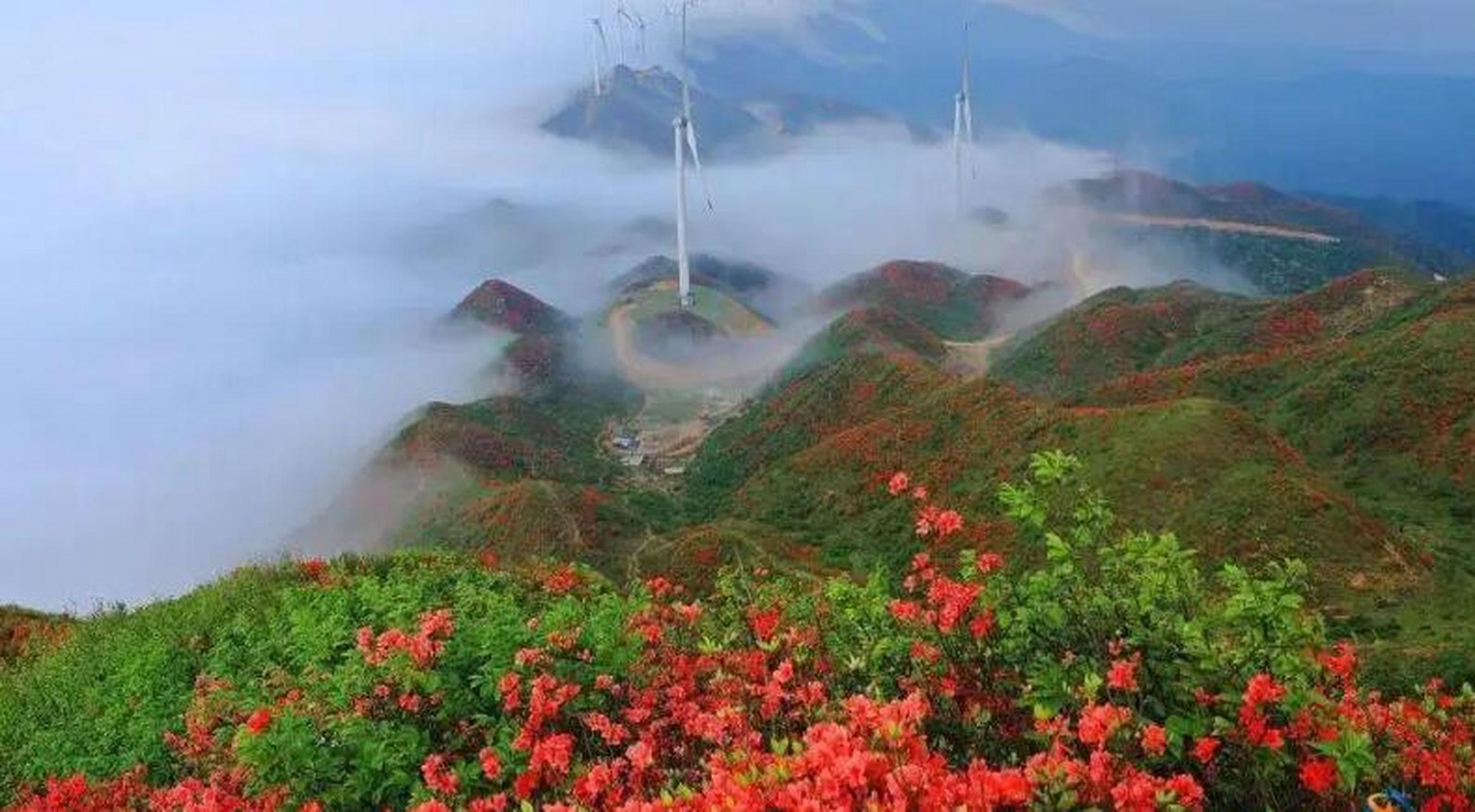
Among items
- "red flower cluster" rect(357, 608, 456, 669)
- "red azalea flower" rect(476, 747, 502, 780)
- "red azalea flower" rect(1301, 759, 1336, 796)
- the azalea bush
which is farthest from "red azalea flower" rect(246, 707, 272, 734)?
"red azalea flower" rect(1301, 759, 1336, 796)

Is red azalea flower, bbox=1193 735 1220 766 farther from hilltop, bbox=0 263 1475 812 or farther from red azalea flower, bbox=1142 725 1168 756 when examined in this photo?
red azalea flower, bbox=1142 725 1168 756

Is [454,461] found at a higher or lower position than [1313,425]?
lower

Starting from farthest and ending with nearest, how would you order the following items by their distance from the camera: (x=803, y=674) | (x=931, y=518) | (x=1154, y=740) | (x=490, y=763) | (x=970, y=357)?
1. (x=970, y=357)
2. (x=931, y=518)
3. (x=803, y=674)
4. (x=490, y=763)
5. (x=1154, y=740)

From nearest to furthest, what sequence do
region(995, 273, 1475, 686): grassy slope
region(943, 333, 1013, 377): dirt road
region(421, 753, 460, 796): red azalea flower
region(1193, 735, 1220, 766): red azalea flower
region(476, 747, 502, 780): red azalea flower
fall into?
region(1193, 735, 1220, 766): red azalea flower < region(476, 747, 502, 780): red azalea flower < region(421, 753, 460, 796): red azalea flower < region(995, 273, 1475, 686): grassy slope < region(943, 333, 1013, 377): dirt road

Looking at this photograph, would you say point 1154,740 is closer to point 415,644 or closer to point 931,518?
point 931,518

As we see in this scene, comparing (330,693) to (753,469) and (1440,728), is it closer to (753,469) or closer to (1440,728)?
(1440,728)

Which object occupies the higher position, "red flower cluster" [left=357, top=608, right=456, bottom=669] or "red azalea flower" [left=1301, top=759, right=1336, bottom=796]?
"red azalea flower" [left=1301, top=759, right=1336, bottom=796]

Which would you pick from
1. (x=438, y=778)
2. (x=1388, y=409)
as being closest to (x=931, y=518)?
(x=438, y=778)

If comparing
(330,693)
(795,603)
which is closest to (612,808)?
(330,693)
